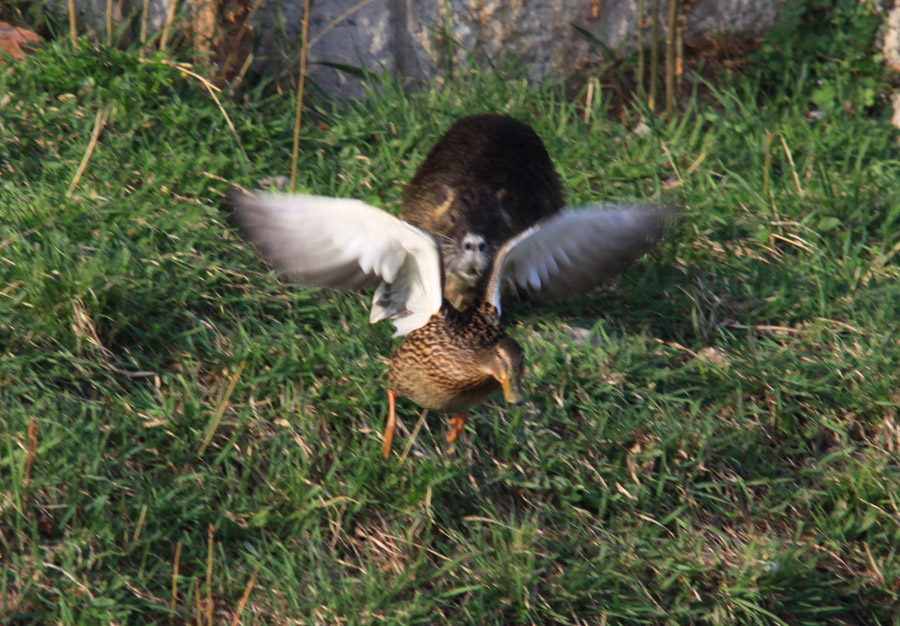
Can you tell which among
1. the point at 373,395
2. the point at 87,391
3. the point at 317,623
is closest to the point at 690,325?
the point at 373,395

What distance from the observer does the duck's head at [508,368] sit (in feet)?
9.26

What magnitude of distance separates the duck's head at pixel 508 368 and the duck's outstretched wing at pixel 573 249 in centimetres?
35

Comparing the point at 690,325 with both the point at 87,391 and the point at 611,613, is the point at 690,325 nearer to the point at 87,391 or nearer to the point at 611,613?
the point at 611,613

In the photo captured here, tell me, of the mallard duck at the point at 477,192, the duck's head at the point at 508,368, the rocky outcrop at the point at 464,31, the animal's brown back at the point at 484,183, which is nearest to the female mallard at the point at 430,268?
the duck's head at the point at 508,368

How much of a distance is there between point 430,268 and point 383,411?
0.46m

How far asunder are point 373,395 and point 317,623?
78 centimetres

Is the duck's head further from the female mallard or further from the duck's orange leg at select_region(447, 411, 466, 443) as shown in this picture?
the duck's orange leg at select_region(447, 411, 466, 443)

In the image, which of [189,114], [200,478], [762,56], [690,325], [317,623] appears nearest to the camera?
[317,623]

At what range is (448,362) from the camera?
2998 mm

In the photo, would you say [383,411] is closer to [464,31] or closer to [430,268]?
[430,268]

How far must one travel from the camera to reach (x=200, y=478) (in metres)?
2.93

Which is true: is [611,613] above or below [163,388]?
below

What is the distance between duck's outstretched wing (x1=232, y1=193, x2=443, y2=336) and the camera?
3096mm

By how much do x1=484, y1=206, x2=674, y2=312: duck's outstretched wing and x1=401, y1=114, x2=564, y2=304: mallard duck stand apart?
0.54 ft
